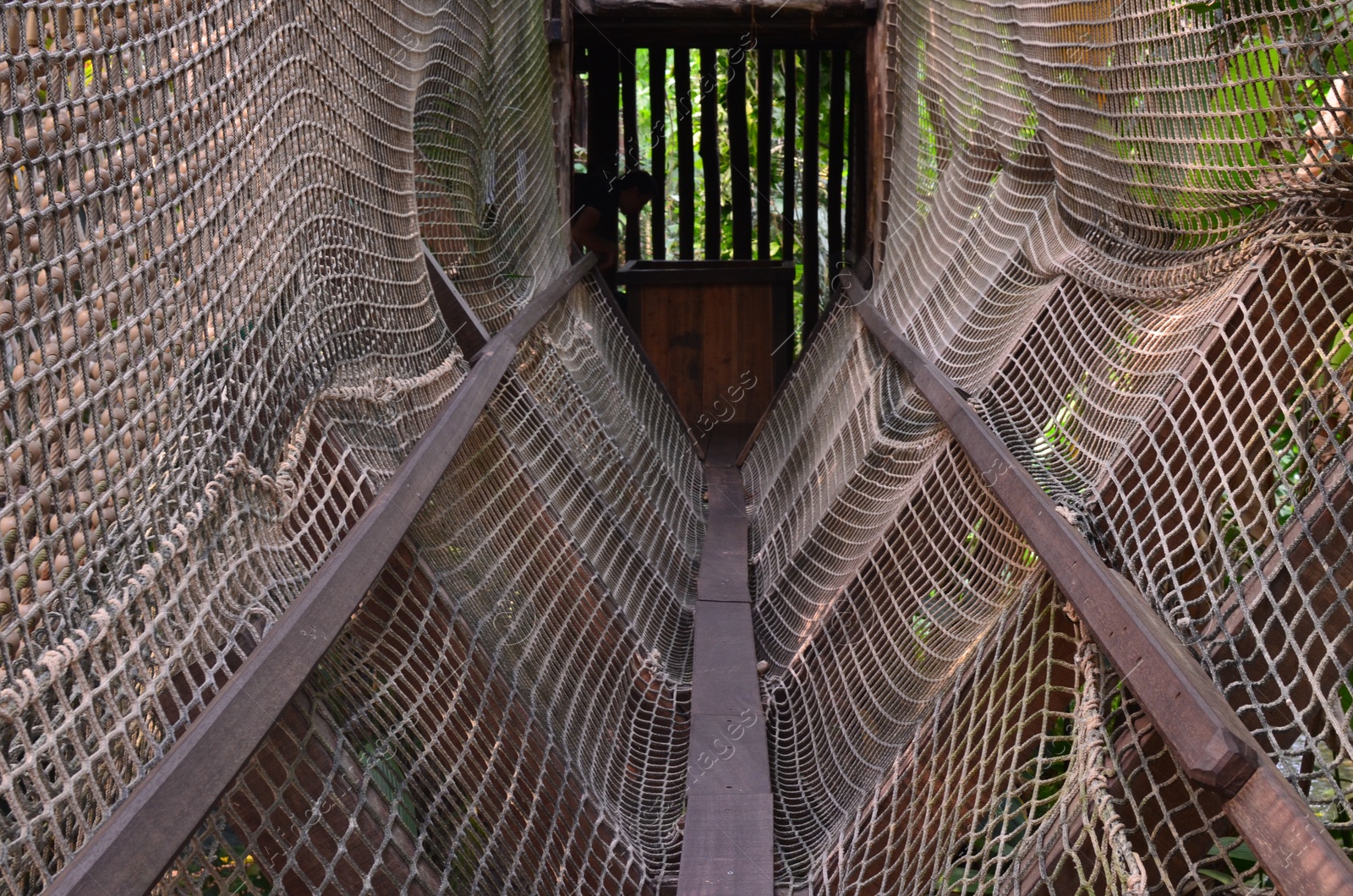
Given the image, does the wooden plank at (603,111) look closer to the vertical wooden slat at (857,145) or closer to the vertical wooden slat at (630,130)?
Answer: the vertical wooden slat at (630,130)

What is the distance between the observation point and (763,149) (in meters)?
6.52

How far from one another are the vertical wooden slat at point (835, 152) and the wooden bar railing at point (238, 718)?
4604 millimetres

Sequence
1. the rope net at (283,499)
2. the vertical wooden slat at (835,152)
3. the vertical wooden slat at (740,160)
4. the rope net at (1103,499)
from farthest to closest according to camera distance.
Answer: the vertical wooden slat at (740,160) → the vertical wooden slat at (835,152) → the rope net at (1103,499) → the rope net at (283,499)

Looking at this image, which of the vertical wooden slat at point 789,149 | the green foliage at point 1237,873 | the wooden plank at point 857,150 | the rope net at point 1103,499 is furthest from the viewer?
the vertical wooden slat at point 789,149

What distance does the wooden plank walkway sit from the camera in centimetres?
185

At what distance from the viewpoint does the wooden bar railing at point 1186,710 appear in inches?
→ 36.5

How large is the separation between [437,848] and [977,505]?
3.61 feet

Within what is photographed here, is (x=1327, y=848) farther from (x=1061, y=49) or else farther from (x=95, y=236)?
(x=1061, y=49)

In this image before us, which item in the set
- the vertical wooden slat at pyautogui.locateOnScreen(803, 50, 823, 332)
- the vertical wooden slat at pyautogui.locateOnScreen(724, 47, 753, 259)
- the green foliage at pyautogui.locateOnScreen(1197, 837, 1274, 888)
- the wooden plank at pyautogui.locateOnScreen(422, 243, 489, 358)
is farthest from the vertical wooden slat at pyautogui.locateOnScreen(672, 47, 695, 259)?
the green foliage at pyautogui.locateOnScreen(1197, 837, 1274, 888)


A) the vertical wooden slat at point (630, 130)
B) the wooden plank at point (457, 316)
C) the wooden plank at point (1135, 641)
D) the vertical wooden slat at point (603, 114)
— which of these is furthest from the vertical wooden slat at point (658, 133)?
the wooden plank at point (1135, 641)

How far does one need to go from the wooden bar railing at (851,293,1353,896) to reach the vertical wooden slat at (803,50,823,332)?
15.5 feet

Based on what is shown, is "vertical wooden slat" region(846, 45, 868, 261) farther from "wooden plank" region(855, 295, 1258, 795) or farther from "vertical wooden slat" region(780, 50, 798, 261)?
"wooden plank" region(855, 295, 1258, 795)

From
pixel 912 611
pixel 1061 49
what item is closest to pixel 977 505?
pixel 912 611

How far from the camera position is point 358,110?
6.77ft
